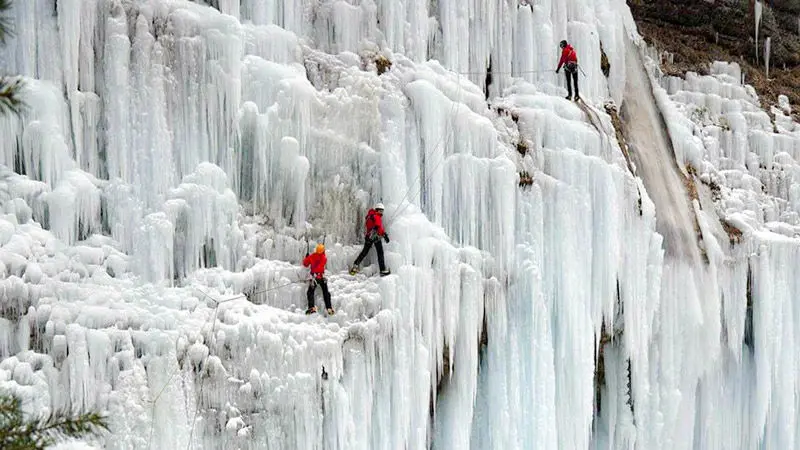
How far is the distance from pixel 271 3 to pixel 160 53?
164 cm

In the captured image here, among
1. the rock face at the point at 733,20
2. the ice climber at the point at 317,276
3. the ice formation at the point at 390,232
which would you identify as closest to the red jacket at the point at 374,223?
the ice formation at the point at 390,232

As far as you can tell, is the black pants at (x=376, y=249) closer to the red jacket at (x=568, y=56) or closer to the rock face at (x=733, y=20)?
the red jacket at (x=568, y=56)

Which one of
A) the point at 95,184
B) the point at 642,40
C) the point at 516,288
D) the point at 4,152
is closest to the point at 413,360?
the point at 516,288

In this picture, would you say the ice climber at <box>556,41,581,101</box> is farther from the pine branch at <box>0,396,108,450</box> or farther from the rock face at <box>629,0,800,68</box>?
the pine branch at <box>0,396,108,450</box>

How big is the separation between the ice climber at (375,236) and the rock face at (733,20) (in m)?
8.80

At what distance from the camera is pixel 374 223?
31.7 feet

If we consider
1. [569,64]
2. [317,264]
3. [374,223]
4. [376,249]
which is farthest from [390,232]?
[569,64]

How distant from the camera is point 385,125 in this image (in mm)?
10328

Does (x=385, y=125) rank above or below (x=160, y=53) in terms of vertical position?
below

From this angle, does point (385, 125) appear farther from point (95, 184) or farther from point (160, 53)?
point (95, 184)

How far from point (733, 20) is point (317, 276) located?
1113 cm

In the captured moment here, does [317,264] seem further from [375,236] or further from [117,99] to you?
[117,99]

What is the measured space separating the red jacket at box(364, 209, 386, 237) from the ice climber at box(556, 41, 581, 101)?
3.95 meters

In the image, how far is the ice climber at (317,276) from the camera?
917 cm
